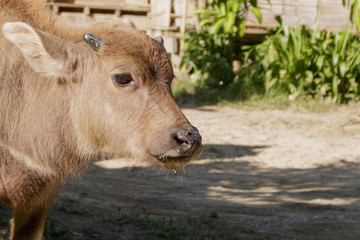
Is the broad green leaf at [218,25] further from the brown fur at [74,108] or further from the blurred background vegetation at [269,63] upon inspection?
the brown fur at [74,108]

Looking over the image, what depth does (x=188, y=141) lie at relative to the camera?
12.1 ft

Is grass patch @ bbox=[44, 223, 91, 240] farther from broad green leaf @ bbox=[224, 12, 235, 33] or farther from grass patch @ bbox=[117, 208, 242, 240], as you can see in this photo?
broad green leaf @ bbox=[224, 12, 235, 33]

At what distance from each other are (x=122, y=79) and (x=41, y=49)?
0.53 meters

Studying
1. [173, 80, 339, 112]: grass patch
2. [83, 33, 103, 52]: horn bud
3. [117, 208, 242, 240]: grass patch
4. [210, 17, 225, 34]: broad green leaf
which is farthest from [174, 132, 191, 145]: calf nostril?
[210, 17, 225, 34]: broad green leaf

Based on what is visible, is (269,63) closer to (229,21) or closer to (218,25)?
(229,21)

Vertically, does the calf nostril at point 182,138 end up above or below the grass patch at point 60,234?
above

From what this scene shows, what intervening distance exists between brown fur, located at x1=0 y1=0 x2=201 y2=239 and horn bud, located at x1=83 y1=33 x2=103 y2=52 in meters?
0.04

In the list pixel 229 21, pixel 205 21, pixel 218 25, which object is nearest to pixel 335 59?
pixel 229 21

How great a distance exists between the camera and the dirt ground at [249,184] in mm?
5922

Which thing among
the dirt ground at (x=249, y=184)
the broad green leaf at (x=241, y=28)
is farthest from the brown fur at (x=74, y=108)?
the broad green leaf at (x=241, y=28)

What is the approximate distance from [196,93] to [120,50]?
977 cm

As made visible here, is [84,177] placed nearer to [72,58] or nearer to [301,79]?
[72,58]

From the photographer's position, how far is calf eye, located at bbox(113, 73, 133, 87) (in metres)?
3.83

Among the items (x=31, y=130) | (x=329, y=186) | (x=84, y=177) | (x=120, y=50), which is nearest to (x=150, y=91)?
(x=120, y=50)
